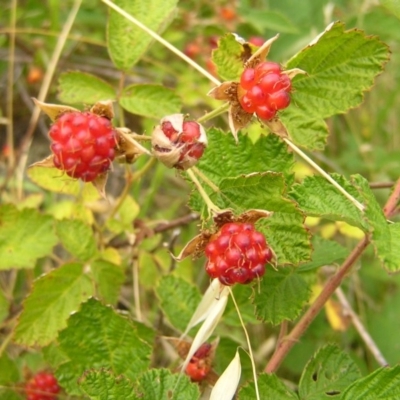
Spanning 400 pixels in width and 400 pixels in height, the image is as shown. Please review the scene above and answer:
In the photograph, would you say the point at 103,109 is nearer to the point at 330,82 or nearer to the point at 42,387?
the point at 330,82

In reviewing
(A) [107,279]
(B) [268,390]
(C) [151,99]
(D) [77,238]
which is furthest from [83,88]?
(B) [268,390]

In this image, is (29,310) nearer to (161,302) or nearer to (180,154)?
(161,302)

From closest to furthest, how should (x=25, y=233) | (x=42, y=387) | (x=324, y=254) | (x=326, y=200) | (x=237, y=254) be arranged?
(x=237, y=254) < (x=326, y=200) < (x=324, y=254) < (x=42, y=387) < (x=25, y=233)

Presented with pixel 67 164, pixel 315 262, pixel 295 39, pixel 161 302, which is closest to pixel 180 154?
pixel 67 164

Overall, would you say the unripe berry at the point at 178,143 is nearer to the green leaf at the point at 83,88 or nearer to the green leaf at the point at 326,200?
the green leaf at the point at 326,200

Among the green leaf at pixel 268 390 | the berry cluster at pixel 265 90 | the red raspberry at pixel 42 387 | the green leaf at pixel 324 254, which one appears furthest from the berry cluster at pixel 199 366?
the berry cluster at pixel 265 90

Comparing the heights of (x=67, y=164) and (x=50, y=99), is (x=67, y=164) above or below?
above

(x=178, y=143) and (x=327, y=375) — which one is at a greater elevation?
(x=178, y=143)
